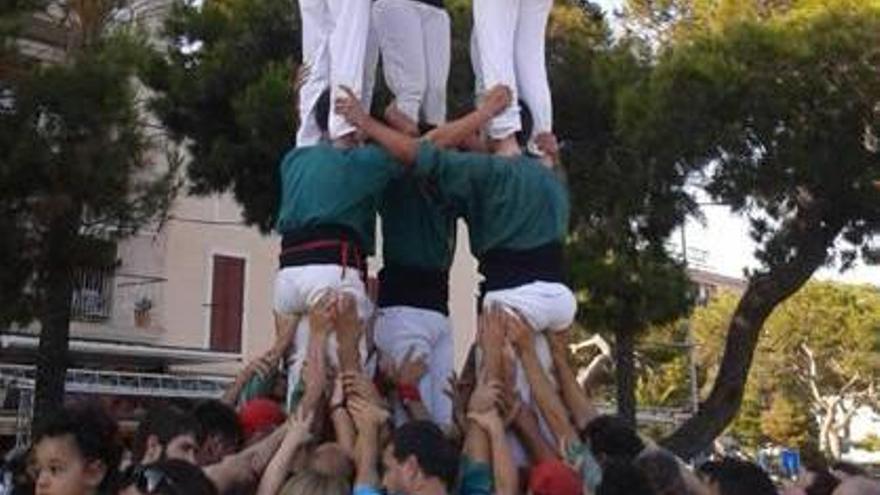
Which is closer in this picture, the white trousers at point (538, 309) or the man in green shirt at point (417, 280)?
the white trousers at point (538, 309)

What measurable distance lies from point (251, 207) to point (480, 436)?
8.34 metres

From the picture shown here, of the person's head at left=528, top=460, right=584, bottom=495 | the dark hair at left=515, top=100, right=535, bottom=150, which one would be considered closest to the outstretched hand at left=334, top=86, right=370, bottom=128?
the dark hair at left=515, top=100, right=535, bottom=150

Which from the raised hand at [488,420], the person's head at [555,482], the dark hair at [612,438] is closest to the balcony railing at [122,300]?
the raised hand at [488,420]

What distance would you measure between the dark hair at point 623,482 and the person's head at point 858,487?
4.23 feet

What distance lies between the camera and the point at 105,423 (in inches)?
161

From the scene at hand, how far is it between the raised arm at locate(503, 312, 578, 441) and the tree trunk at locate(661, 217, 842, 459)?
7411 mm

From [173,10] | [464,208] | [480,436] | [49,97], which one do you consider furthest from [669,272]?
[480,436]

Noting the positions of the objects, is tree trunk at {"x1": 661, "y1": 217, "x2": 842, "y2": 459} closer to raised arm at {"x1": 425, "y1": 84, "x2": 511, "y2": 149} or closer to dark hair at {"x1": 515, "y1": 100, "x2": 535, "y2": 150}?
dark hair at {"x1": 515, "y1": 100, "x2": 535, "y2": 150}

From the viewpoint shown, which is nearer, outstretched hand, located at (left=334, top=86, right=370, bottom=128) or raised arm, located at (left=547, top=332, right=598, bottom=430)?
raised arm, located at (left=547, top=332, right=598, bottom=430)

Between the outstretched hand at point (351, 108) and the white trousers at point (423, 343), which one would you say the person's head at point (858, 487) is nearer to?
the white trousers at point (423, 343)

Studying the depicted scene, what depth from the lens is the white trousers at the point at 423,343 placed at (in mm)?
7086

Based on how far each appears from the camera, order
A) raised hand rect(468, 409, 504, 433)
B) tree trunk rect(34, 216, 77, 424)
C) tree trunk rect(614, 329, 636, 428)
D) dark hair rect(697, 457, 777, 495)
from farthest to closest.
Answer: tree trunk rect(614, 329, 636, 428), tree trunk rect(34, 216, 77, 424), raised hand rect(468, 409, 504, 433), dark hair rect(697, 457, 777, 495)

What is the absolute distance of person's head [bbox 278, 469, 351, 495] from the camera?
156 inches

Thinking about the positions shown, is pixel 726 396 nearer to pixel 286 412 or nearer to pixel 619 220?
pixel 619 220
